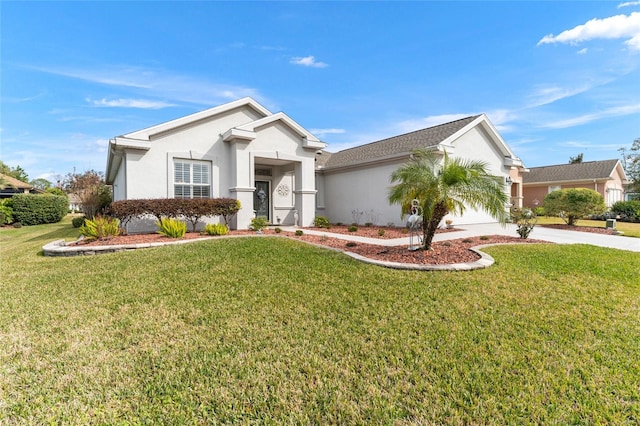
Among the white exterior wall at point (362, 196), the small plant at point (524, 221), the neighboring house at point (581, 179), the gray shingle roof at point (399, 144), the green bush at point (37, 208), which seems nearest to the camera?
the small plant at point (524, 221)

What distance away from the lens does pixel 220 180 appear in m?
13.0

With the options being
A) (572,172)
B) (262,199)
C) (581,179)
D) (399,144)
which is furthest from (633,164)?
(262,199)

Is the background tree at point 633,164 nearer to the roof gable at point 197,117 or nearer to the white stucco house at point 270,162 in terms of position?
the white stucco house at point 270,162

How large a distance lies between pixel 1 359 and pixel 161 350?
5.85 ft

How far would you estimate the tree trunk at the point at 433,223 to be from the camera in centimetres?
720

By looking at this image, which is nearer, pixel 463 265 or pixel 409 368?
pixel 409 368

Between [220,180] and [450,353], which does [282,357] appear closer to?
[450,353]

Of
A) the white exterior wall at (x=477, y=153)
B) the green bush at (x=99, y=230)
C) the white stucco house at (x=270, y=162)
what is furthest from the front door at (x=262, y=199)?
the white exterior wall at (x=477, y=153)

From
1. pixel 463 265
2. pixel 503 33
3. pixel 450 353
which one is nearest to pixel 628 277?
pixel 463 265

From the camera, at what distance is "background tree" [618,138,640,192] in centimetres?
3160

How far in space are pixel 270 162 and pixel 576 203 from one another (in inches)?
638

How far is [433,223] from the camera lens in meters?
7.32

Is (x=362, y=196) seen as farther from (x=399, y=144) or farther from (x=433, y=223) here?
Result: (x=433, y=223)

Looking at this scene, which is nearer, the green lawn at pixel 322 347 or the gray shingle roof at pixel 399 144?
the green lawn at pixel 322 347
